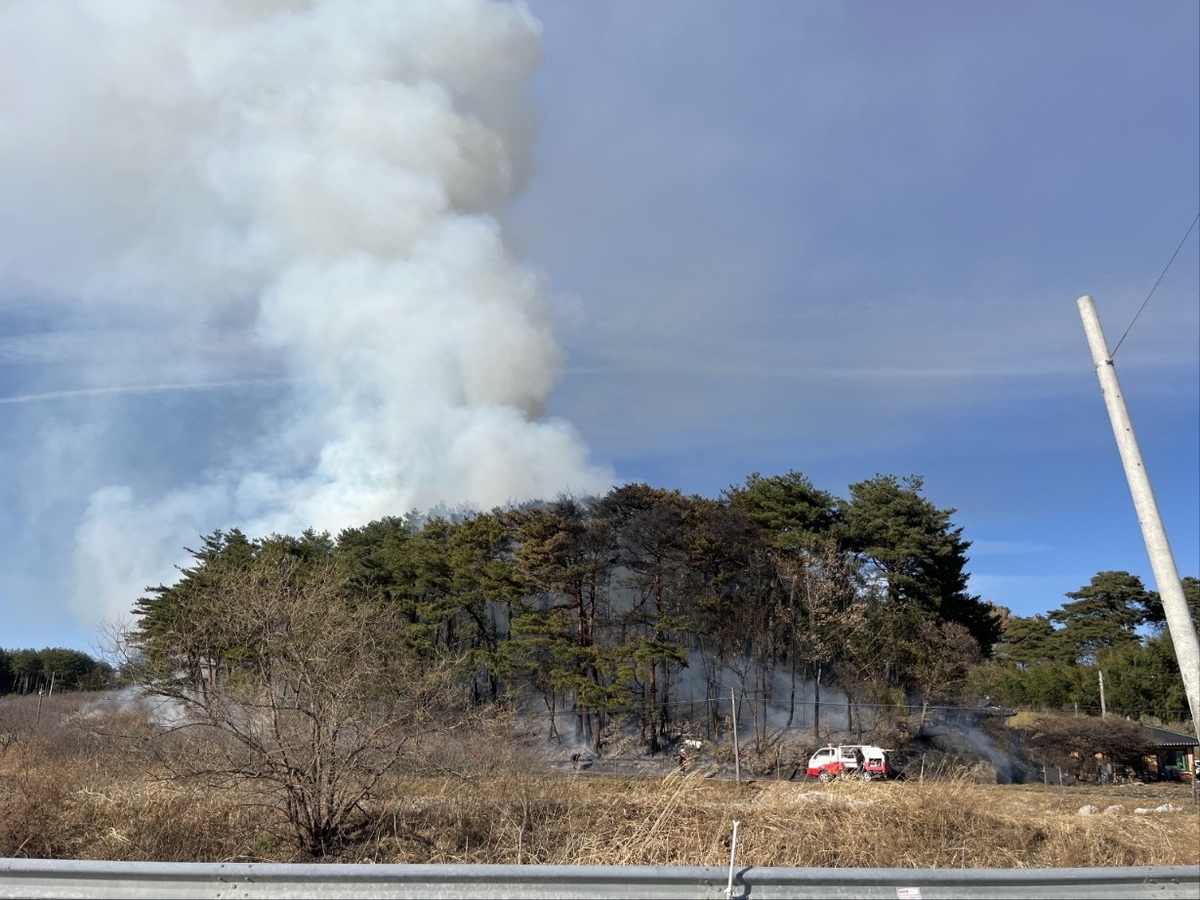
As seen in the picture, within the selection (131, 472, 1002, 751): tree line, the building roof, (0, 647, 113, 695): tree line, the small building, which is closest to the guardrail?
(131, 472, 1002, 751): tree line

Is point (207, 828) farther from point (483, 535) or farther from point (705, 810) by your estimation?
point (483, 535)

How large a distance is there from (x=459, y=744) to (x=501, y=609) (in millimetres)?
34817

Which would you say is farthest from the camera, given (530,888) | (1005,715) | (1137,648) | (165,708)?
(1137,648)

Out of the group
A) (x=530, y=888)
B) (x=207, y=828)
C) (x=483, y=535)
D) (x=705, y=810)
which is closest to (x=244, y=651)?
(x=207, y=828)

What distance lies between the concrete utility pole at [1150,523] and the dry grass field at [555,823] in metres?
2.76

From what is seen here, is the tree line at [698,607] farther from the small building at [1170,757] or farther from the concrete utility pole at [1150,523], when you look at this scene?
the concrete utility pole at [1150,523]

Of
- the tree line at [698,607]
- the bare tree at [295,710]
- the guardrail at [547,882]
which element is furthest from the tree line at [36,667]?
the guardrail at [547,882]

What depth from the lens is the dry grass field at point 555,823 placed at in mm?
8617

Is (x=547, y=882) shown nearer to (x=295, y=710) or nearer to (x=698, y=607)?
(x=295, y=710)

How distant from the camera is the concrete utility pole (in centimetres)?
595

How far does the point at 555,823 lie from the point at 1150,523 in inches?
295

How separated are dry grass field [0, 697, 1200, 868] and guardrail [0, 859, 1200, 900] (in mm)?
4016

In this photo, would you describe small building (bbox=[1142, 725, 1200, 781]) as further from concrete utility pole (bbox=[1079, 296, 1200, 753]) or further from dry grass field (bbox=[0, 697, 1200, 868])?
concrete utility pole (bbox=[1079, 296, 1200, 753])

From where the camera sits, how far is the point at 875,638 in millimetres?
37625
